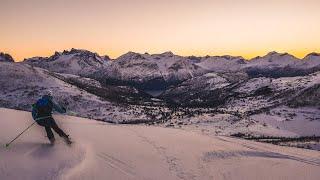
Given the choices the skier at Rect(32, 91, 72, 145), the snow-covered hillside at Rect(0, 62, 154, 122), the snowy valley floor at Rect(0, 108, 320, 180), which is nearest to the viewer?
the snowy valley floor at Rect(0, 108, 320, 180)

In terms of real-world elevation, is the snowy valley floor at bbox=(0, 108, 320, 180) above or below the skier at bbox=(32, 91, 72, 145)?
below

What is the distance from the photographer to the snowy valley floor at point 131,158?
45.0ft

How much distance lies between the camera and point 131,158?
16656 millimetres

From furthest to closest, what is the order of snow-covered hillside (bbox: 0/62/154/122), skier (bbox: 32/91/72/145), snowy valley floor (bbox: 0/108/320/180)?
snow-covered hillside (bbox: 0/62/154/122)
skier (bbox: 32/91/72/145)
snowy valley floor (bbox: 0/108/320/180)

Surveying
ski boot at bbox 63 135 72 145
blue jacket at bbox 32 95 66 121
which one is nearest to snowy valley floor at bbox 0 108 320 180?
ski boot at bbox 63 135 72 145

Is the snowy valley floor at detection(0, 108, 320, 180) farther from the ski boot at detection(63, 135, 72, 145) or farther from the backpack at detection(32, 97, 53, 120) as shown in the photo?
the backpack at detection(32, 97, 53, 120)

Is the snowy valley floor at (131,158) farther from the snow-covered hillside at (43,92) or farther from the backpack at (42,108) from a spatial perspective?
the snow-covered hillside at (43,92)

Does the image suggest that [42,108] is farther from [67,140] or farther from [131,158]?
[131,158]

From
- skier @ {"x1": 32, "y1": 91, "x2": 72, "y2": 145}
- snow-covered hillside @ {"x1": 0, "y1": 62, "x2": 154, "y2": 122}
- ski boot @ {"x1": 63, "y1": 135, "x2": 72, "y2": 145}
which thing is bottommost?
ski boot @ {"x1": 63, "y1": 135, "x2": 72, "y2": 145}

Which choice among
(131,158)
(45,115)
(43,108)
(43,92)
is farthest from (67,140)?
(43,92)

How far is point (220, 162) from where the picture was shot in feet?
59.6

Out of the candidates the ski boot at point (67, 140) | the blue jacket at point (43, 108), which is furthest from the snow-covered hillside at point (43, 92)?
the ski boot at point (67, 140)

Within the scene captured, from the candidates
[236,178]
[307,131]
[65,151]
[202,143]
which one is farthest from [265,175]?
[307,131]

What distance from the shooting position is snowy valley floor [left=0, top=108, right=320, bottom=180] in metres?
13.7
